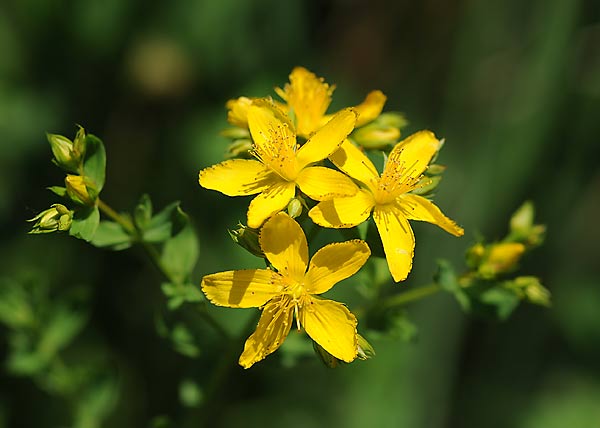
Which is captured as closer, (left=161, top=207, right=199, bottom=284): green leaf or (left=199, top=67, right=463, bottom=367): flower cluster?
(left=199, top=67, right=463, bottom=367): flower cluster

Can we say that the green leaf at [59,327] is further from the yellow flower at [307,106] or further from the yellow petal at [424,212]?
the yellow petal at [424,212]

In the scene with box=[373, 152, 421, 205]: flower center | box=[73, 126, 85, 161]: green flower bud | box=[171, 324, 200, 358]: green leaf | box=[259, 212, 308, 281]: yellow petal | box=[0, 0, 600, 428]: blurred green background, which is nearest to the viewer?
box=[259, 212, 308, 281]: yellow petal

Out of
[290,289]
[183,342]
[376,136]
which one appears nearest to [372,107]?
[376,136]

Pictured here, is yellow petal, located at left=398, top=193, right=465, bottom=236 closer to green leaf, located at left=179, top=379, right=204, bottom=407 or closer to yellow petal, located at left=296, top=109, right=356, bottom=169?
yellow petal, located at left=296, top=109, right=356, bottom=169

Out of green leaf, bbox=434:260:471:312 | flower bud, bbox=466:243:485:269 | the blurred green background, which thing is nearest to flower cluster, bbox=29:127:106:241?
green leaf, bbox=434:260:471:312

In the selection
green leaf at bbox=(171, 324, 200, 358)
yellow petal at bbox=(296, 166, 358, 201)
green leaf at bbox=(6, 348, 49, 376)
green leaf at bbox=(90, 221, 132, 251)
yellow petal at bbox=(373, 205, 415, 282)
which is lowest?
green leaf at bbox=(6, 348, 49, 376)

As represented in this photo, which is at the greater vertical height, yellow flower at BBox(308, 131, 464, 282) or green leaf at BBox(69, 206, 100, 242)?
yellow flower at BBox(308, 131, 464, 282)

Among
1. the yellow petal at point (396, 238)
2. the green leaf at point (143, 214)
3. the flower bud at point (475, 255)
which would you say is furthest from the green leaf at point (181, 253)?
→ the flower bud at point (475, 255)

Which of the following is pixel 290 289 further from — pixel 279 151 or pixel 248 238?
pixel 279 151

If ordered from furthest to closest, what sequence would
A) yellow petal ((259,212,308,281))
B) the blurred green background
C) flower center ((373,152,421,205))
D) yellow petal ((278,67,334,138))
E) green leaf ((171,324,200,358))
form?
the blurred green background, green leaf ((171,324,200,358)), yellow petal ((278,67,334,138)), flower center ((373,152,421,205)), yellow petal ((259,212,308,281))
